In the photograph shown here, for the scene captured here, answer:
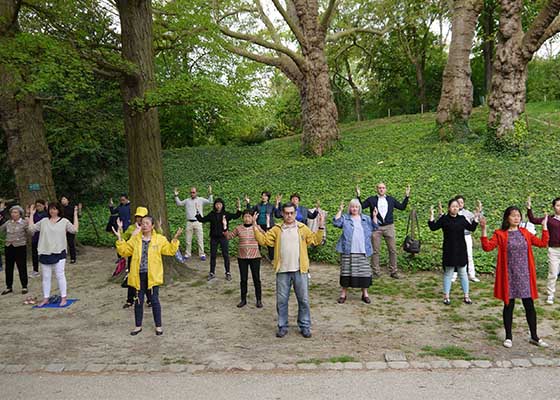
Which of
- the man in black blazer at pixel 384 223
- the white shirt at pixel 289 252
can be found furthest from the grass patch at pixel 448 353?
the man in black blazer at pixel 384 223

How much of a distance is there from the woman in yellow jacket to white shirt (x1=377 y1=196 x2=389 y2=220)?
13.9ft

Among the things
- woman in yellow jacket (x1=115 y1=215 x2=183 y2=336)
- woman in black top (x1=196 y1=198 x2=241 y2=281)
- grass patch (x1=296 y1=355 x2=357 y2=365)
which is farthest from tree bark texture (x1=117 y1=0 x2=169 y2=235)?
grass patch (x1=296 y1=355 x2=357 y2=365)

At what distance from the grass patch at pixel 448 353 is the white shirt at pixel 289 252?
1.88 m

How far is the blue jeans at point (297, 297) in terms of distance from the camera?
18.5ft

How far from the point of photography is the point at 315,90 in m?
17.7

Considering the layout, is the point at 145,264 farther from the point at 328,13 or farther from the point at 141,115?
the point at 328,13

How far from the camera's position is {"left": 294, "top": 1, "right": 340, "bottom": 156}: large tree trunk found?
17.5 meters

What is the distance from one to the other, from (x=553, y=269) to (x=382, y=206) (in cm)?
301

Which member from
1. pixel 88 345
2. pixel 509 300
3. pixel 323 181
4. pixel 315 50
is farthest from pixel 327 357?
pixel 315 50

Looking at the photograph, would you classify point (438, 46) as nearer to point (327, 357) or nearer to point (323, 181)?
point (323, 181)

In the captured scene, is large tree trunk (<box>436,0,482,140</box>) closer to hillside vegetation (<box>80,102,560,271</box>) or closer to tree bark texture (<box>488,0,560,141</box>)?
hillside vegetation (<box>80,102,560,271</box>)

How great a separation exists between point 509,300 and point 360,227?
8.14 ft

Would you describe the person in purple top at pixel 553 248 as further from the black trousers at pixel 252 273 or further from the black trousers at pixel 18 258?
the black trousers at pixel 18 258

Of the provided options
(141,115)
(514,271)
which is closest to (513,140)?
(514,271)
